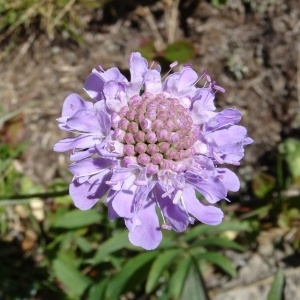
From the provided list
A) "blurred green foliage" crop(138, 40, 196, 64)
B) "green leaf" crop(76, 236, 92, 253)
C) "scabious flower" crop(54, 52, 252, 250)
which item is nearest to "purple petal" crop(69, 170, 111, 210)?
"scabious flower" crop(54, 52, 252, 250)

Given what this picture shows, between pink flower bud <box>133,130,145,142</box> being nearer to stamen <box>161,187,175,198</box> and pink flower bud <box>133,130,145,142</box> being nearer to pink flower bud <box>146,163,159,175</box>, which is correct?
pink flower bud <box>146,163,159,175</box>

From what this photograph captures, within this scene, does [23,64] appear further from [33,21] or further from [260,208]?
[260,208]

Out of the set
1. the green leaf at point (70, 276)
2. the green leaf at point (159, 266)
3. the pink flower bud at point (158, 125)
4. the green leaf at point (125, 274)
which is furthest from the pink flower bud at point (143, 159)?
the green leaf at point (70, 276)

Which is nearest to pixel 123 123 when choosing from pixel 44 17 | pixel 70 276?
pixel 70 276

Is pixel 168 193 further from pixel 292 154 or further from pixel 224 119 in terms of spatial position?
pixel 292 154

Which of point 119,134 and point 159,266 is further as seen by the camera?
point 159,266

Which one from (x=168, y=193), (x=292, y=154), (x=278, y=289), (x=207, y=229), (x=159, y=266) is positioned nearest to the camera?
(x=168, y=193)

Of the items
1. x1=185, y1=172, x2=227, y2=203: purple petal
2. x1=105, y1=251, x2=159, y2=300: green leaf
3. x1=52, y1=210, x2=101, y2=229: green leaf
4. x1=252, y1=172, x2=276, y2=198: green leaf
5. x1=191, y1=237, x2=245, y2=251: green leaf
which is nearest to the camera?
x1=185, y1=172, x2=227, y2=203: purple petal
